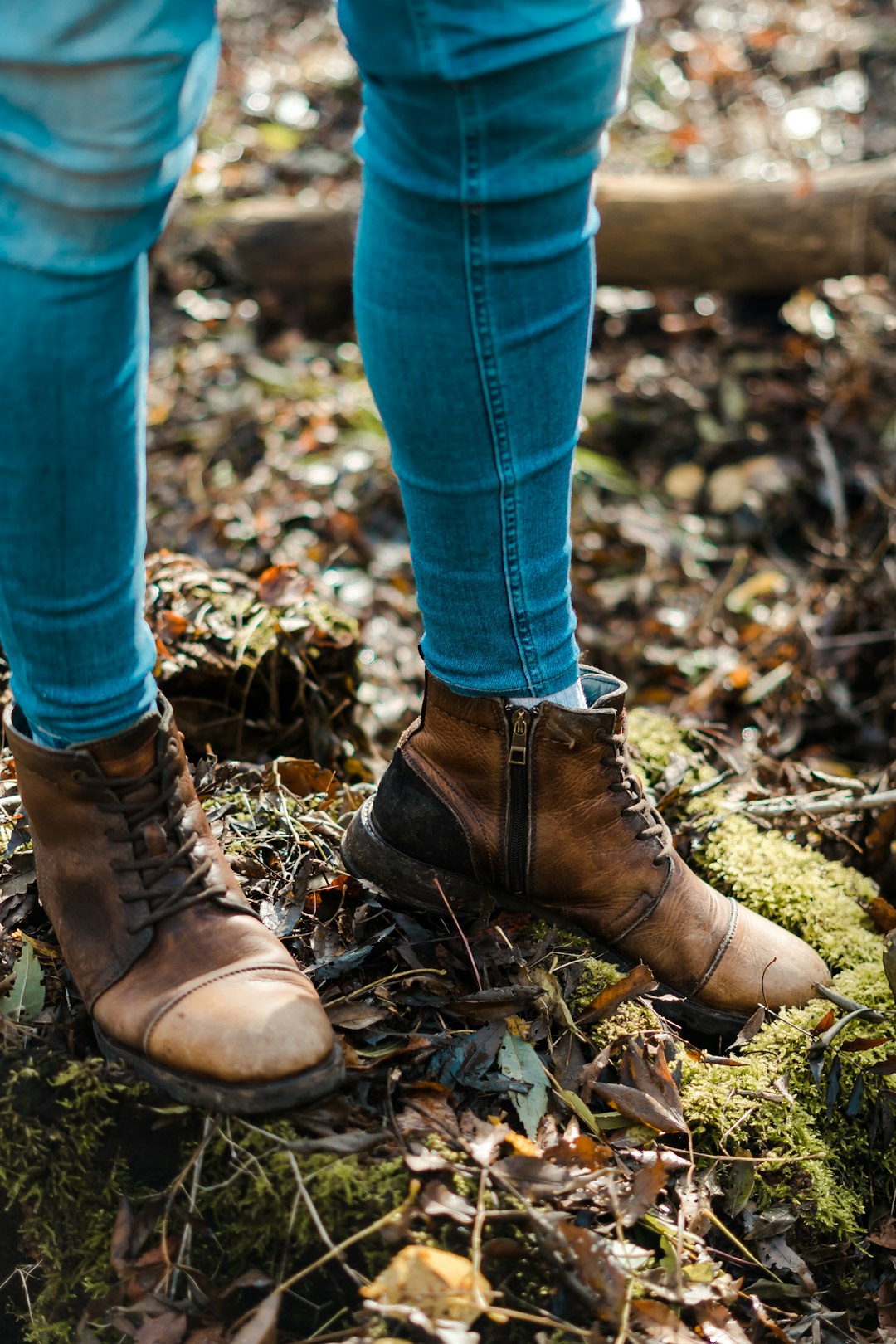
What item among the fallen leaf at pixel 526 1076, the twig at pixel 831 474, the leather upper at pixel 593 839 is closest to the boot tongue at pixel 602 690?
the leather upper at pixel 593 839

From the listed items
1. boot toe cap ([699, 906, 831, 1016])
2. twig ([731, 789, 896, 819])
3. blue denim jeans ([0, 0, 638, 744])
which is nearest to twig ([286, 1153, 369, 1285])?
blue denim jeans ([0, 0, 638, 744])

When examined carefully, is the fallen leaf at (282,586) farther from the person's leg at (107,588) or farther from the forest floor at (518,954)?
the person's leg at (107,588)

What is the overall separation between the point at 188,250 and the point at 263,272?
0.48 metres

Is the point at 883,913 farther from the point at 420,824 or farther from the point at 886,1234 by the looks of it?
the point at 420,824

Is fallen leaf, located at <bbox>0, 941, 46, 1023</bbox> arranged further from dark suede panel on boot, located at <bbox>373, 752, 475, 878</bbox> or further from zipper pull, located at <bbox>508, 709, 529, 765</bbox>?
zipper pull, located at <bbox>508, 709, 529, 765</bbox>

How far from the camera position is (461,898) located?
1882 millimetres

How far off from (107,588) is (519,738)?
67 cm

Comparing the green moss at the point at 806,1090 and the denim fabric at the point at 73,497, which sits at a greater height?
the denim fabric at the point at 73,497

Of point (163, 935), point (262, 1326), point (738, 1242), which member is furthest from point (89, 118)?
point (738, 1242)

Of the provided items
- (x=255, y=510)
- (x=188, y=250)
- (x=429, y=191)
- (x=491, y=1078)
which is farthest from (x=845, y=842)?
(x=188, y=250)

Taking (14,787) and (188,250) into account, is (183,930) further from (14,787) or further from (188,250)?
(188,250)

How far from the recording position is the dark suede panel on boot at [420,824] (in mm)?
1834

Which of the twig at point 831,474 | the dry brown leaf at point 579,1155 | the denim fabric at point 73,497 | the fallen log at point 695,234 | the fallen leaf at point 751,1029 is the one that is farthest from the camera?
the fallen log at point 695,234

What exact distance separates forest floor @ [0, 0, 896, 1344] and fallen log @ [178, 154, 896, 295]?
317 mm
